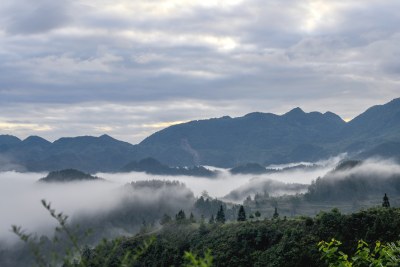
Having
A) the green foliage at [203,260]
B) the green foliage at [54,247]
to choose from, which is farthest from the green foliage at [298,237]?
the green foliage at [203,260]

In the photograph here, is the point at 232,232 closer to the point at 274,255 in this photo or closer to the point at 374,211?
the point at 274,255

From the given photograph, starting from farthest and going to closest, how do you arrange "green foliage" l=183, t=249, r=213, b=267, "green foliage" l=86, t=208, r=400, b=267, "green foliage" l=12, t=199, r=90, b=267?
1. "green foliage" l=86, t=208, r=400, b=267
2. "green foliage" l=12, t=199, r=90, b=267
3. "green foliage" l=183, t=249, r=213, b=267

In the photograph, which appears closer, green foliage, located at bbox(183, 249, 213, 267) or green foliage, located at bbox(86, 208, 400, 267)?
green foliage, located at bbox(183, 249, 213, 267)

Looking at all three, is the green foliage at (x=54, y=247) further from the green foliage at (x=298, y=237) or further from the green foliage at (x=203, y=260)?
the green foliage at (x=298, y=237)

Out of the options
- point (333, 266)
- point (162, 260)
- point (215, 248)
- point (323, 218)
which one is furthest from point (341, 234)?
point (333, 266)

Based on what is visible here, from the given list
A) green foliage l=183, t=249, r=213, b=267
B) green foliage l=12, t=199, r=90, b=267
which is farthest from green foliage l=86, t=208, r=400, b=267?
green foliage l=183, t=249, r=213, b=267

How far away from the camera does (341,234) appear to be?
14588 cm

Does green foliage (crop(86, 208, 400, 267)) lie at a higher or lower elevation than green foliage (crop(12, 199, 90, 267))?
lower

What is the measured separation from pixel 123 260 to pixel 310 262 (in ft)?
419

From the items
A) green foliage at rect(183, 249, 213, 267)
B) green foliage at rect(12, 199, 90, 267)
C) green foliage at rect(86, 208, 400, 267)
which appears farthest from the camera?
green foliage at rect(86, 208, 400, 267)

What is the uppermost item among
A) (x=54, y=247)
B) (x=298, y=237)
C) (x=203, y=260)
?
(x=54, y=247)

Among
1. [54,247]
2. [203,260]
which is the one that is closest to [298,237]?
[54,247]

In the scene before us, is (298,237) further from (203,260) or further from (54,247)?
(203,260)

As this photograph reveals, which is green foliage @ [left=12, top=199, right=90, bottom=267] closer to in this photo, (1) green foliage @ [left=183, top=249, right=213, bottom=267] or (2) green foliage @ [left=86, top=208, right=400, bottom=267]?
(1) green foliage @ [left=183, top=249, right=213, bottom=267]
